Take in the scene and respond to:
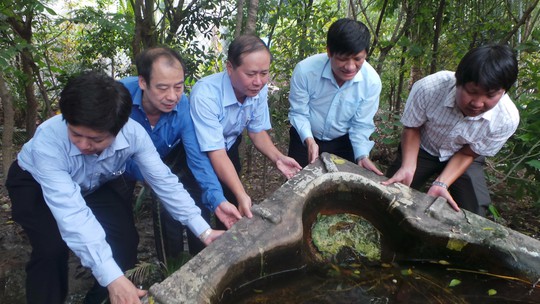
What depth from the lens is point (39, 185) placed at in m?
1.90

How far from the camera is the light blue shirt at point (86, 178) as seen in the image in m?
1.64

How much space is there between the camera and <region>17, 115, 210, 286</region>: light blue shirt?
1644 mm

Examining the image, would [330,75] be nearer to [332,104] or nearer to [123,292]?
[332,104]

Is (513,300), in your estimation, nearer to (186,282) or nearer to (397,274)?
(397,274)

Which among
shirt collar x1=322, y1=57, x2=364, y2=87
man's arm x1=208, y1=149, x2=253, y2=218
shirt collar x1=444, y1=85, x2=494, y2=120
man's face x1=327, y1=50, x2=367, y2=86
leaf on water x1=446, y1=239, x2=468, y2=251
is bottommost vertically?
leaf on water x1=446, y1=239, x2=468, y2=251

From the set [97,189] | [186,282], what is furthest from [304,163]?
[186,282]

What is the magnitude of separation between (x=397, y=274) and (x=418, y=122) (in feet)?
3.16

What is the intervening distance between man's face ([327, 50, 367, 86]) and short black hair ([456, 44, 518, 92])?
1.88 feet

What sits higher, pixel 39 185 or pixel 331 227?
pixel 39 185

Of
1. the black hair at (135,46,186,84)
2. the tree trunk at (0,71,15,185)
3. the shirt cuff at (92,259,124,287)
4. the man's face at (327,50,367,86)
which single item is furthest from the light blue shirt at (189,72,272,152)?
the tree trunk at (0,71,15,185)

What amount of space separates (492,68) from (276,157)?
1249mm

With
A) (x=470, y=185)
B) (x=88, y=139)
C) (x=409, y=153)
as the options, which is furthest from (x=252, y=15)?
(x=470, y=185)

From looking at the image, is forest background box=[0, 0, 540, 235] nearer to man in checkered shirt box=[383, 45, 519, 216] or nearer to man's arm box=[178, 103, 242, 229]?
man in checkered shirt box=[383, 45, 519, 216]

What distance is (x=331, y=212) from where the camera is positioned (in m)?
2.30
